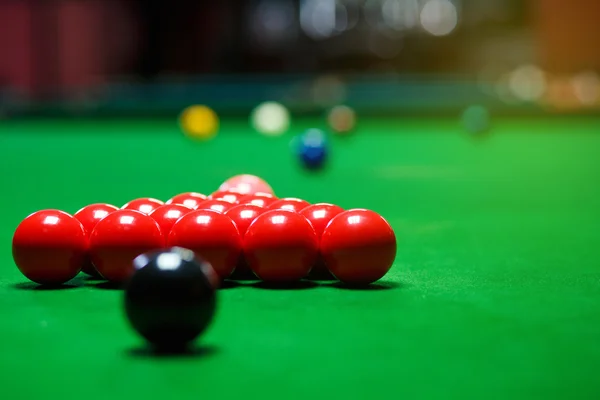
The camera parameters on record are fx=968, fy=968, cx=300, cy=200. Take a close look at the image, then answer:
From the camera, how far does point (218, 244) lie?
309 centimetres

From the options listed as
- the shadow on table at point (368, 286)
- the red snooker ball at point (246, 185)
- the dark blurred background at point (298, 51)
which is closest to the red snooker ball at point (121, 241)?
the shadow on table at point (368, 286)

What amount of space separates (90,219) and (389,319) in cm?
124

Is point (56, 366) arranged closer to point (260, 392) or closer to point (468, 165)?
point (260, 392)

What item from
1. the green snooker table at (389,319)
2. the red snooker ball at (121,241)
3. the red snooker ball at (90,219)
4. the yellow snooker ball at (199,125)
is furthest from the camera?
the yellow snooker ball at (199,125)

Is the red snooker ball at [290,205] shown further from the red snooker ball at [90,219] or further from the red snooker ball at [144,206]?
the red snooker ball at [90,219]

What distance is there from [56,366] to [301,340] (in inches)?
23.5

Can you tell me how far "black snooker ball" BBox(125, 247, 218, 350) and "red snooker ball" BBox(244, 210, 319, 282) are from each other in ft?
2.60

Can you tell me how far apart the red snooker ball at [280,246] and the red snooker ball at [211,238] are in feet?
0.18

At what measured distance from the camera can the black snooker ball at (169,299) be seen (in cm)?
223

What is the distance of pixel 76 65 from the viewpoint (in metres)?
19.8

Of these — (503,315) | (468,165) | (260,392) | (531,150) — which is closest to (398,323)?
(503,315)

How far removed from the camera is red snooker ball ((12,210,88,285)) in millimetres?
3094

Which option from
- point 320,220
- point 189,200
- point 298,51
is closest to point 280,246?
point 320,220

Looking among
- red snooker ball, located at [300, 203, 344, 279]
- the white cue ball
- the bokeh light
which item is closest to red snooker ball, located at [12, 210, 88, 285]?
red snooker ball, located at [300, 203, 344, 279]
